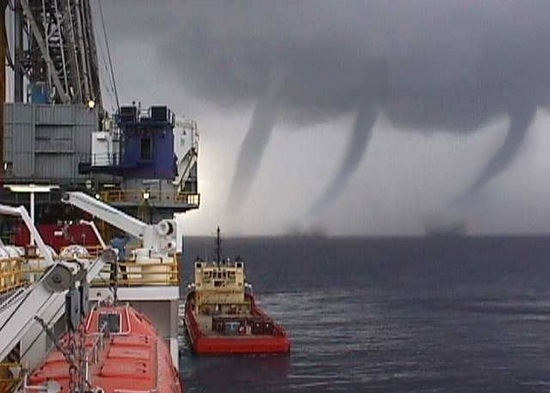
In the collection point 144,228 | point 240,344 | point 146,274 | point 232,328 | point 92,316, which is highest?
point 144,228

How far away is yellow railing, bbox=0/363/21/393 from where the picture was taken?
17.1 metres

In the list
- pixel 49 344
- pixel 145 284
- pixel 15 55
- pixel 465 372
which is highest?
pixel 15 55

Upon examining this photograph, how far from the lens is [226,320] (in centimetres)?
6950

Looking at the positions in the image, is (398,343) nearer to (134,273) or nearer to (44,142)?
(44,142)

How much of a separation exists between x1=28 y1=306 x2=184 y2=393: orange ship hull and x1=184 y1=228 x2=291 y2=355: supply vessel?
143ft

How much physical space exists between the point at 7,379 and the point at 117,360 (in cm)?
368

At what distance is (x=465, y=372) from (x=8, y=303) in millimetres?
49726

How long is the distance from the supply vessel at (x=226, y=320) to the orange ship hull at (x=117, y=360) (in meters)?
43.7

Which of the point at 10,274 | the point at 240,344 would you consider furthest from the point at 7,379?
the point at 240,344

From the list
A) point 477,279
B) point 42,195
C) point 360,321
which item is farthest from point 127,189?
point 477,279

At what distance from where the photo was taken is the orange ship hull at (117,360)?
1380cm

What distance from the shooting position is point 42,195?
4809 centimetres

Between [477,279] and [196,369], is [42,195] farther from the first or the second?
[477,279]

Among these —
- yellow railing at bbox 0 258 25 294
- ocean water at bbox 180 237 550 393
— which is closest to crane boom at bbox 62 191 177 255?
yellow railing at bbox 0 258 25 294
